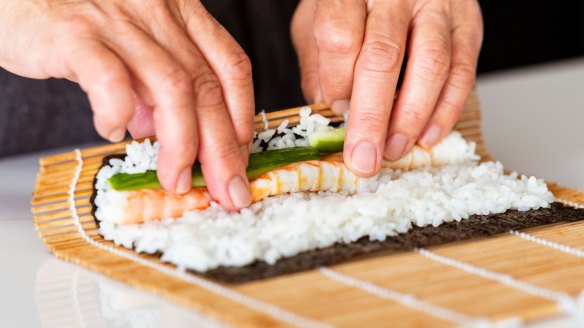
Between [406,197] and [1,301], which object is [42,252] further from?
[406,197]

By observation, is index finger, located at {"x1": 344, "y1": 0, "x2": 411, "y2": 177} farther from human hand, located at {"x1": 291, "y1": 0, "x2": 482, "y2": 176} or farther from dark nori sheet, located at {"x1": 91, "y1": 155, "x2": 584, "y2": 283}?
dark nori sheet, located at {"x1": 91, "y1": 155, "x2": 584, "y2": 283}

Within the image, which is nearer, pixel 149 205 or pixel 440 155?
pixel 149 205

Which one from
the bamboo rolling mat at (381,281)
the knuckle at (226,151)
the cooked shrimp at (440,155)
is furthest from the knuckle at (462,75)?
the knuckle at (226,151)

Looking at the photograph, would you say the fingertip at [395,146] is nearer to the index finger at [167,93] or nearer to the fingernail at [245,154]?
the fingernail at [245,154]

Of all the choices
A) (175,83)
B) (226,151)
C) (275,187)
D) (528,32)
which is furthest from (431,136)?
(528,32)

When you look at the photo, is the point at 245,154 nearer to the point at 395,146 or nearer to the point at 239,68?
the point at 239,68

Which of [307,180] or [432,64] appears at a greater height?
[432,64]

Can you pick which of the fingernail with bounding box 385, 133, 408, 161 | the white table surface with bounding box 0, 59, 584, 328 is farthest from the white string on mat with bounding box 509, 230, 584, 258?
the fingernail with bounding box 385, 133, 408, 161
